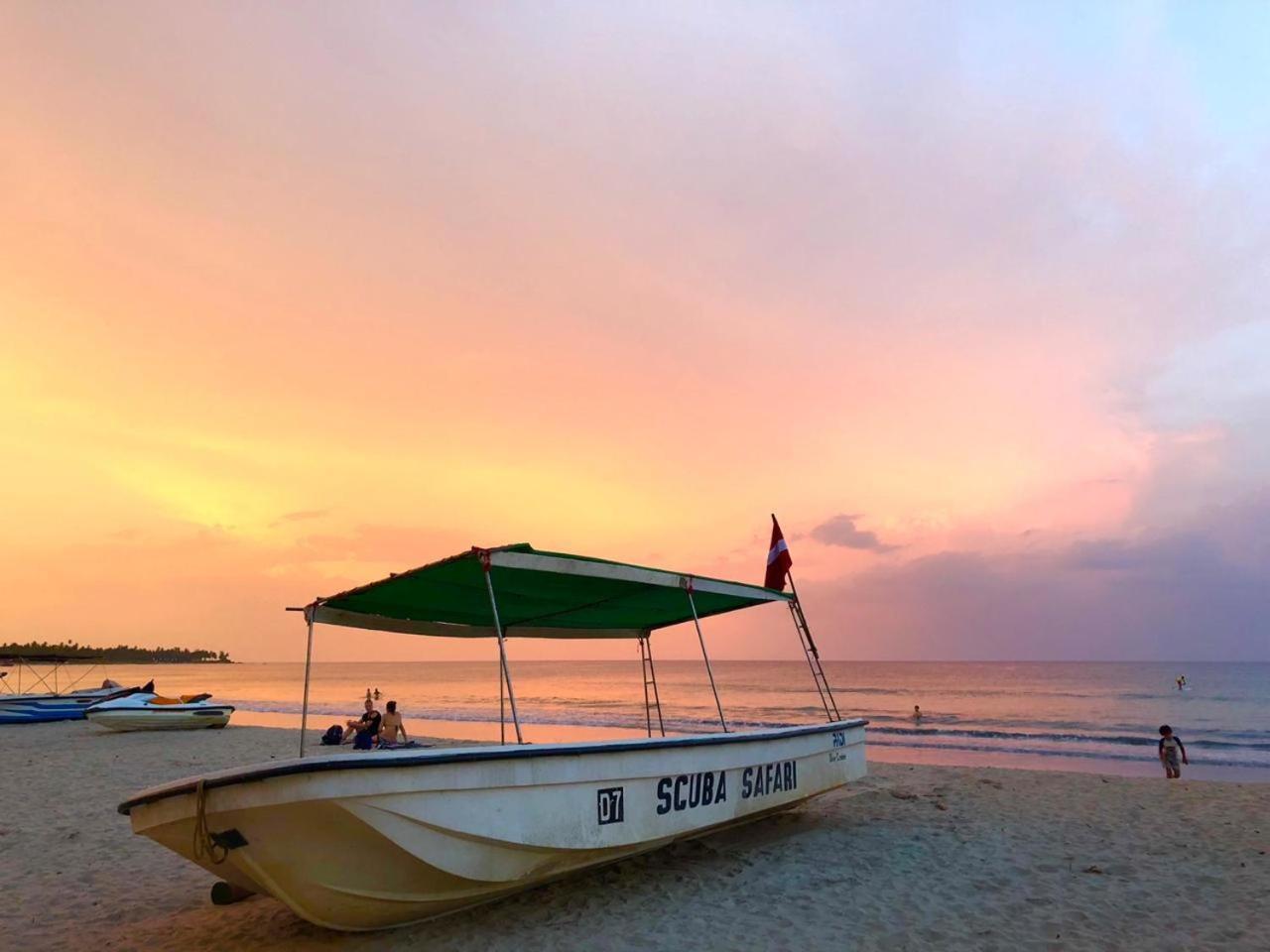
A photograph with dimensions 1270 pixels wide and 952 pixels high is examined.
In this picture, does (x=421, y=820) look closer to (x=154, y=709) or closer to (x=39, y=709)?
(x=154, y=709)

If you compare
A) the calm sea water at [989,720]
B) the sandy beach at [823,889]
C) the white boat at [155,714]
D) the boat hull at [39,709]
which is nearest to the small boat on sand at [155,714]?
the white boat at [155,714]

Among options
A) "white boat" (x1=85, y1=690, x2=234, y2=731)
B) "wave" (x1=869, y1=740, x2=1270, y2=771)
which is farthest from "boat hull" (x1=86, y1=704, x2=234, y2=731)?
"wave" (x1=869, y1=740, x2=1270, y2=771)

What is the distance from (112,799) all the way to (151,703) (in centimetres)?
1571

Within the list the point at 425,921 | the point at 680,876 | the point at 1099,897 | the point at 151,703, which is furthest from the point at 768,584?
the point at 151,703

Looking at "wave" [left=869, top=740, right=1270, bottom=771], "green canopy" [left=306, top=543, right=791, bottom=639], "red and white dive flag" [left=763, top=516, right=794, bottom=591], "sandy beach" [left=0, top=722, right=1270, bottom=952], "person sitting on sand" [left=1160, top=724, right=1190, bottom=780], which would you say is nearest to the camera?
"sandy beach" [left=0, top=722, right=1270, bottom=952]

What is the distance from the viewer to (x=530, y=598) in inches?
331

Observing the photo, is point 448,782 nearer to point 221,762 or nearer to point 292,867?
point 292,867

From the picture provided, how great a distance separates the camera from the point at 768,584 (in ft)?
32.2

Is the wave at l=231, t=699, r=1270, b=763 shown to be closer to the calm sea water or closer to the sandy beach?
the calm sea water

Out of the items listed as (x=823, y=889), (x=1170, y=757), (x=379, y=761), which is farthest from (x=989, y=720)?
(x=379, y=761)

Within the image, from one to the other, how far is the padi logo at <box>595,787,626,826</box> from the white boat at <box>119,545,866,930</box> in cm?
1

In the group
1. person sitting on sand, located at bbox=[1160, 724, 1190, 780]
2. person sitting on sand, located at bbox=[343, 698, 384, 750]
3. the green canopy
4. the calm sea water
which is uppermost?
the green canopy

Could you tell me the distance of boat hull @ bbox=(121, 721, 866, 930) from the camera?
4.85 m

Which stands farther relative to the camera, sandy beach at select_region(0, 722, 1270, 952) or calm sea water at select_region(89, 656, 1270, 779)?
calm sea water at select_region(89, 656, 1270, 779)
